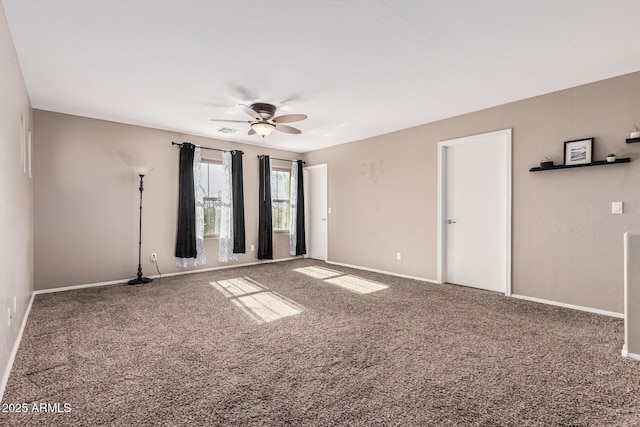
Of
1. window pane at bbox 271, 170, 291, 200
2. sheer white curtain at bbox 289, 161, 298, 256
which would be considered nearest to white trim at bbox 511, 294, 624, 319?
sheer white curtain at bbox 289, 161, 298, 256

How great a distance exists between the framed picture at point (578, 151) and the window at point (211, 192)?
211 inches

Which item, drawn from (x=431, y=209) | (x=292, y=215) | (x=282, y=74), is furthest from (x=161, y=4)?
(x=292, y=215)

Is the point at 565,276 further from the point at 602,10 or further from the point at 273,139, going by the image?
the point at 273,139

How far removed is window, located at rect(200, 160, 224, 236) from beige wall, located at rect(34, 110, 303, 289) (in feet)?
1.59

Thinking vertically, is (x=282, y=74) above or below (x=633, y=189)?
above

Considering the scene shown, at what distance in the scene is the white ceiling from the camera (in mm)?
2260

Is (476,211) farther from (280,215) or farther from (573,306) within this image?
(280,215)

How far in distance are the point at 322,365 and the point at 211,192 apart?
14.9 feet

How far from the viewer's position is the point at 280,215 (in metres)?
7.09

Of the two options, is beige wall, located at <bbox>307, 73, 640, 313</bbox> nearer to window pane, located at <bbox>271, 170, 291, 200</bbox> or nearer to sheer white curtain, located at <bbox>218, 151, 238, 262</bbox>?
window pane, located at <bbox>271, 170, 291, 200</bbox>

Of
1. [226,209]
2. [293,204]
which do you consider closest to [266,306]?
[226,209]

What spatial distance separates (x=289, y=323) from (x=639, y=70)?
436 cm

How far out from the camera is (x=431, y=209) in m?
4.96

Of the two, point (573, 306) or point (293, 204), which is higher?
point (293, 204)
